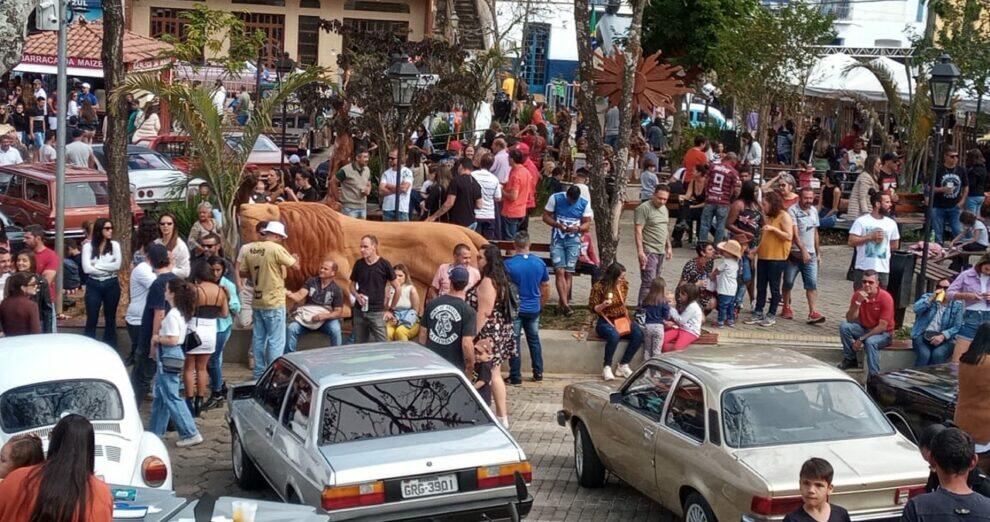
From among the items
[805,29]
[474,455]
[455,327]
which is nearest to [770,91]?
[805,29]

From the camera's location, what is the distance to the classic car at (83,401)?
9.46m

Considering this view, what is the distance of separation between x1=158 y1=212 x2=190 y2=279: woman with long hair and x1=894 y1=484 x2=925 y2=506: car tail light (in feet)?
26.8

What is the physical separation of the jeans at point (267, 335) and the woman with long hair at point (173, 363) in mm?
1473

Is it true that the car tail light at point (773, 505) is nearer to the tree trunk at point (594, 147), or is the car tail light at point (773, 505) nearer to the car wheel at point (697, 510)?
the car wheel at point (697, 510)

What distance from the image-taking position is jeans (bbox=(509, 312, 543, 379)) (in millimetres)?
14680

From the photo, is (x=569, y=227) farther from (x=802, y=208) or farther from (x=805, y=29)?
(x=805, y=29)

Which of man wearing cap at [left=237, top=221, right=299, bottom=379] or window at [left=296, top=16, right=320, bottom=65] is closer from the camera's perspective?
man wearing cap at [left=237, top=221, right=299, bottom=379]

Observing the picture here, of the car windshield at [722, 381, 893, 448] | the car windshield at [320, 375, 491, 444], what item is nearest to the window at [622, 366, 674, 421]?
the car windshield at [722, 381, 893, 448]

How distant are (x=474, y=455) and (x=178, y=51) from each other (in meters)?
12.7

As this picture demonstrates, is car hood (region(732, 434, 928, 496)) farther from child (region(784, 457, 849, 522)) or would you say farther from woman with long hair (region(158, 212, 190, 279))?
woman with long hair (region(158, 212, 190, 279))

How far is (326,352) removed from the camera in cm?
1064

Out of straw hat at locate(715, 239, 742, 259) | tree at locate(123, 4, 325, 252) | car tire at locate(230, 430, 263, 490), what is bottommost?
car tire at locate(230, 430, 263, 490)

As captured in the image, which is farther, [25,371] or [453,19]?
[453,19]

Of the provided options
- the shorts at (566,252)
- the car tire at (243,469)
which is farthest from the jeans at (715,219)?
the car tire at (243,469)
